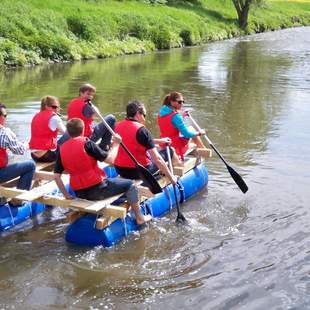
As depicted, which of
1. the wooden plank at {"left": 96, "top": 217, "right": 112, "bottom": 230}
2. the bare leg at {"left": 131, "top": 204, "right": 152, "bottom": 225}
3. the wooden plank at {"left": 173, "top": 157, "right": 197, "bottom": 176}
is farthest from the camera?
the wooden plank at {"left": 173, "top": 157, "right": 197, "bottom": 176}

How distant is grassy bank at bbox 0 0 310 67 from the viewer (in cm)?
2912

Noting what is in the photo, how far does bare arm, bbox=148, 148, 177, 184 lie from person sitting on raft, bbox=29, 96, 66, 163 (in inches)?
75.3

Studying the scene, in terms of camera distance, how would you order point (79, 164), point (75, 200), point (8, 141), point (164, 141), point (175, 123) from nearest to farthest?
point (79, 164) < point (75, 200) < point (8, 141) < point (164, 141) < point (175, 123)

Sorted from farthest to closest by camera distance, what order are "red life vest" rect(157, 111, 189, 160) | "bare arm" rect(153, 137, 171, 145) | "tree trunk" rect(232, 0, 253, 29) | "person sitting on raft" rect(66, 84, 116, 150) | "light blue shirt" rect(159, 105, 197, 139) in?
"tree trunk" rect(232, 0, 253, 29), "person sitting on raft" rect(66, 84, 116, 150), "red life vest" rect(157, 111, 189, 160), "light blue shirt" rect(159, 105, 197, 139), "bare arm" rect(153, 137, 171, 145)

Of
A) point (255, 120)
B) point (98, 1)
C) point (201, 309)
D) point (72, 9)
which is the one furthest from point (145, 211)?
point (98, 1)

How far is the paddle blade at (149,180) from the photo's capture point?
8617 mm

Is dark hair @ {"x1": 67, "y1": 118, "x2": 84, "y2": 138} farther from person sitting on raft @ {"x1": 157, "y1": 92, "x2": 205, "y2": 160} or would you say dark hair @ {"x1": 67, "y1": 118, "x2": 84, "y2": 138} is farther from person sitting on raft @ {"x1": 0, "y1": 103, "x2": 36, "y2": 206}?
person sitting on raft @ {"x1": 157, "y1": 92, "x2": 205, "y2": 160}

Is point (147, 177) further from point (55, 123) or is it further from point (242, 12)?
point (242, 12)

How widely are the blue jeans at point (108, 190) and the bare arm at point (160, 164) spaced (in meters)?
0.69

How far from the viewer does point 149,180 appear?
8.66 meters

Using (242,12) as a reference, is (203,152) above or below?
below

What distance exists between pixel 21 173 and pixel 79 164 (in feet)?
4.43

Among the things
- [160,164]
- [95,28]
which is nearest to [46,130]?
[160,164]

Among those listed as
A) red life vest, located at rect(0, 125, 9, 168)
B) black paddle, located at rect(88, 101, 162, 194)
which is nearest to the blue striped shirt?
red life vest, located at rect(0, 125, 9, 168)
